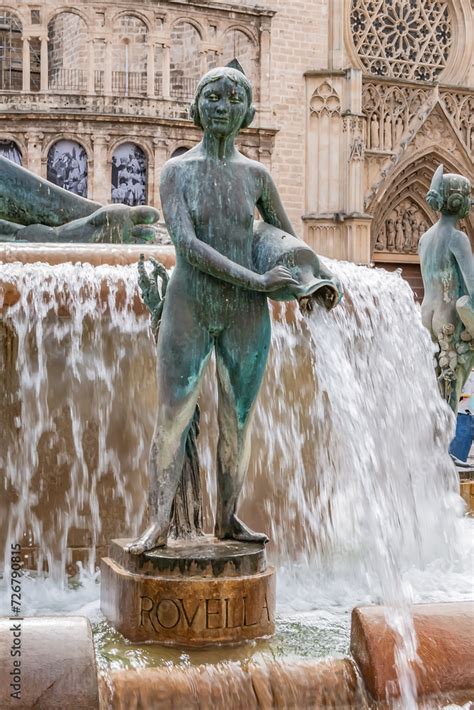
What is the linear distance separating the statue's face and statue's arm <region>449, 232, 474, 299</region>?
449 cm

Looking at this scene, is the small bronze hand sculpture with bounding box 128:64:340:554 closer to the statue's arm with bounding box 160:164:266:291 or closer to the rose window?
the statue's arm with bounding box 160:164:266:291

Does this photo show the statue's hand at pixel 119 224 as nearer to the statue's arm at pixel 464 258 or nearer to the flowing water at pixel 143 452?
the flowing water at pixel 143 452

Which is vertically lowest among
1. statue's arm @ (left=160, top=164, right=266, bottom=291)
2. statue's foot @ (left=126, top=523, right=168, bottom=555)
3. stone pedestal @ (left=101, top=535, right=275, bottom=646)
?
stone pedestal @ (left=101, top=535, right=275, bottom=646)

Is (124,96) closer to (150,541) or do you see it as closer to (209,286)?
(209,286)

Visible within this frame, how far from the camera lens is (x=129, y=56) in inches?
1254

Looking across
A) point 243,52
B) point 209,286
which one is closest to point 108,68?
point 243,52

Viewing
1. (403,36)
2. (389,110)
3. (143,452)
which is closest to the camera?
(143,452)

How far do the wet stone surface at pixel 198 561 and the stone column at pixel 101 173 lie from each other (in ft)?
76.9

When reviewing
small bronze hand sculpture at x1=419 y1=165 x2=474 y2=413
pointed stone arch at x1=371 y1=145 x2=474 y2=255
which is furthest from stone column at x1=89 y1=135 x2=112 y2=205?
small bronze hand sculpture at x1=419 y1=165 x2=474 y2=413

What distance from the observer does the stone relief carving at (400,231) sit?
32875 millimetres

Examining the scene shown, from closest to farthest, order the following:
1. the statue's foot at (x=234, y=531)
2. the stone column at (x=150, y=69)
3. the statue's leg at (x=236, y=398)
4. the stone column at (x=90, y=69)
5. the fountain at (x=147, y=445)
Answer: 1. the statue's leg at (x=236, y=398)
2. the statue's foot at (x=234, y=531)
3. the fountain at (x=147, y=445)
4. the stone column at (x=90, y=69)
5. the stone column at (x=150, y=69)

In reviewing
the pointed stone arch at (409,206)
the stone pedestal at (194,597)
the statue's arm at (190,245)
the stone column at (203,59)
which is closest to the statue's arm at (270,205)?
the statue's arm at (190,245)

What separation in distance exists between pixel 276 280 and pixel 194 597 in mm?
1188

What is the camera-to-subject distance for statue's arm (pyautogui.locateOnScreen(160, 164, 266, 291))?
175 inches
